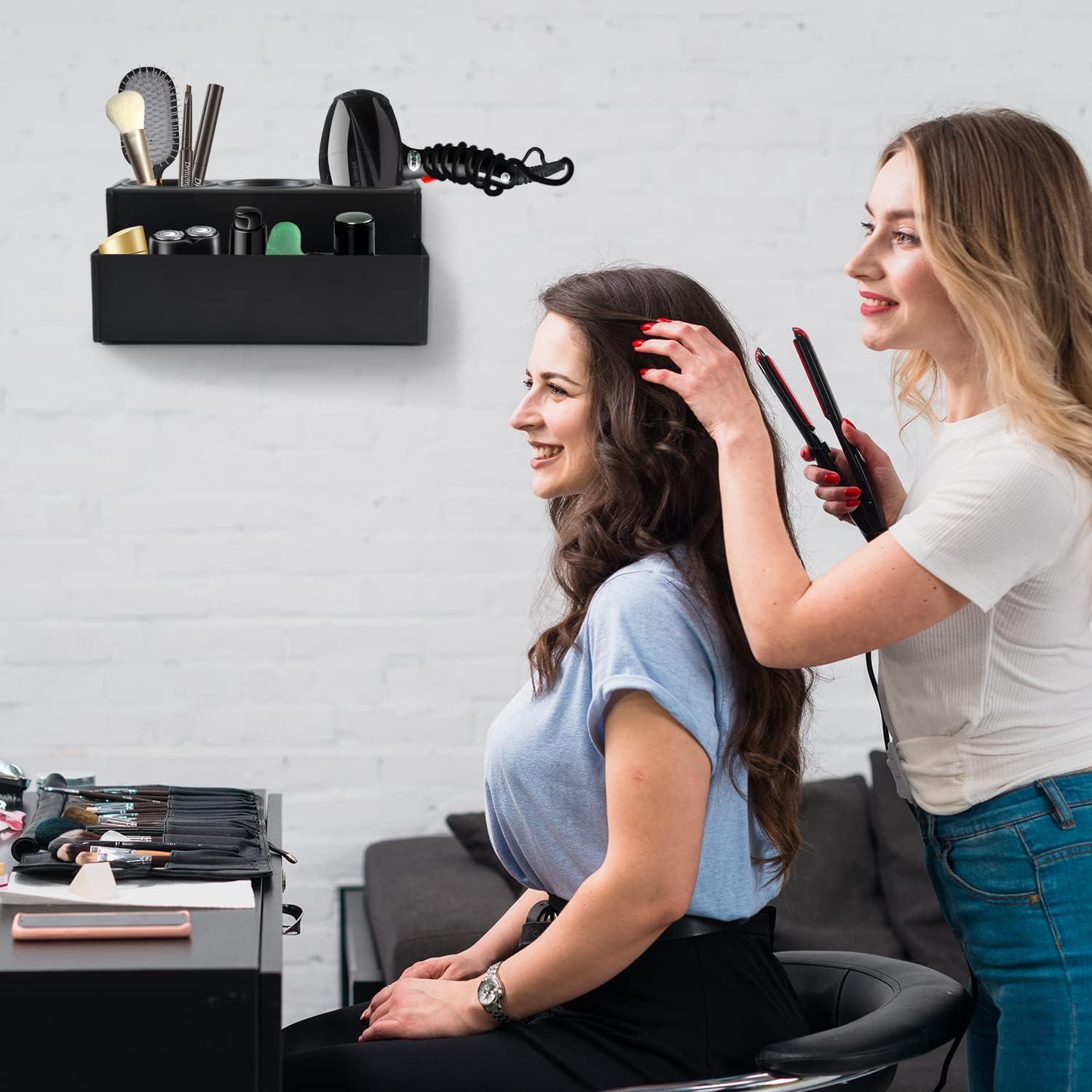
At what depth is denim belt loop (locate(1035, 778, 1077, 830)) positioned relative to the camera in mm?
1328

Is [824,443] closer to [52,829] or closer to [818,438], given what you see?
[818,438]

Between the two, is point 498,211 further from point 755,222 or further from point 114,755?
point 114,755

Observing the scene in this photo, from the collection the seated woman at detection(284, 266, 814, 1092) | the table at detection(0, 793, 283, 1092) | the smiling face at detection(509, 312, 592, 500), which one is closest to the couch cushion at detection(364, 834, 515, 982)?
the seated woman at detection(284, 266, 814, 1092)

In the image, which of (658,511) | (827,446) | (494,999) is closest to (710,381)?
(658,511)

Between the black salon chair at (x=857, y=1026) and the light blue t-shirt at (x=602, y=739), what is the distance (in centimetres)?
15

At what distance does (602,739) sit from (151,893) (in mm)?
459

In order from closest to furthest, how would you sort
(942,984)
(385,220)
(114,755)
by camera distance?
(942,984), (385,220), (114,755)

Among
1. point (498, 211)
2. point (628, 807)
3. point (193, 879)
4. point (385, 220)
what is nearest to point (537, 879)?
point (628, 807)

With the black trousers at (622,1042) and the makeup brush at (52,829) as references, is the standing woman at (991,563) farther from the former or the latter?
the makeup brush at (52,829)

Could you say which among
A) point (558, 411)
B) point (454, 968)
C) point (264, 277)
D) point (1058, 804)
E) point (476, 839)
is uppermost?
point (264, 277)

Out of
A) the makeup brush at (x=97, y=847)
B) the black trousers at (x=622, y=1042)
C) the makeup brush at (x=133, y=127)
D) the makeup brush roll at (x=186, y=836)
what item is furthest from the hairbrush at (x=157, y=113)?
the black trousers at (x=622, y=1042)

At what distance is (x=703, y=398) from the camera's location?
136 cm

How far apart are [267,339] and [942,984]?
6.33 ft

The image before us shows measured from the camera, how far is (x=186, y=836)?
1486 mm
